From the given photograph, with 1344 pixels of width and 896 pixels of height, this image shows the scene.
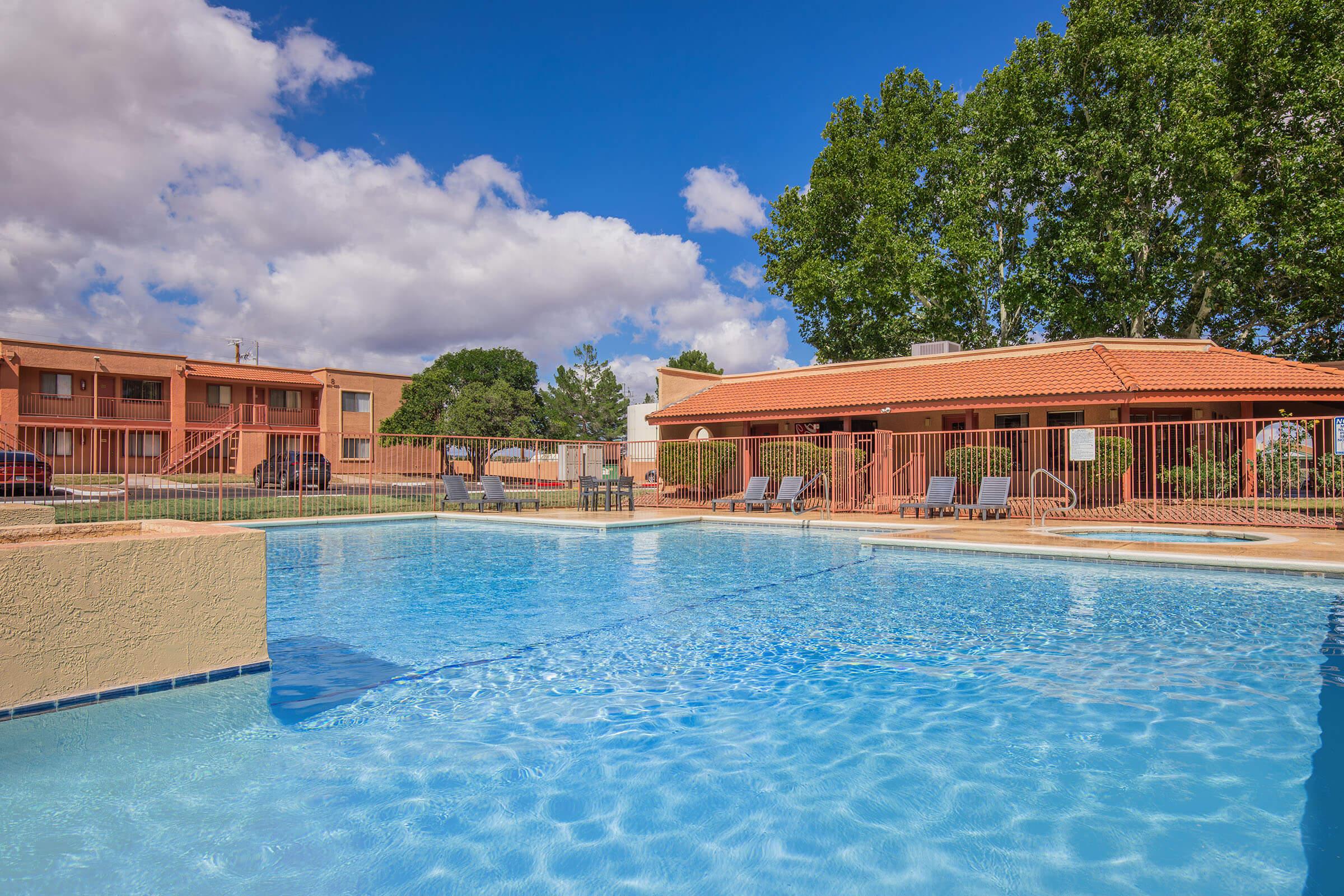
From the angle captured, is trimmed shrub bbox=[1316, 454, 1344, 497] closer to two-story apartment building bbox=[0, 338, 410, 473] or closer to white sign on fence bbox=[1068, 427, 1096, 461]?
white sign on fence bbox=[1068, 427, 1096, 461]

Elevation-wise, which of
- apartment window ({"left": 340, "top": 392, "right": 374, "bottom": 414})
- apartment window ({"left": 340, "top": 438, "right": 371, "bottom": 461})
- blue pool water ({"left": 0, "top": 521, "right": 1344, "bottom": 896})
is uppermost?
apartment window ({"left": 340, "top": 392, "right": 374, "bottom": 414})

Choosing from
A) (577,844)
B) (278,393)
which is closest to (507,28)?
(577,844)

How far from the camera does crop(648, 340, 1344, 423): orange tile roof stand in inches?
709

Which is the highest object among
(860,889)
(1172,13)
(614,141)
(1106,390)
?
(1172,13)

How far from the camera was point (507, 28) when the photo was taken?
18797 mm

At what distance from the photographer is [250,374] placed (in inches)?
1521

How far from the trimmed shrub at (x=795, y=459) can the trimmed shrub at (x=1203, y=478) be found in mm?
6852

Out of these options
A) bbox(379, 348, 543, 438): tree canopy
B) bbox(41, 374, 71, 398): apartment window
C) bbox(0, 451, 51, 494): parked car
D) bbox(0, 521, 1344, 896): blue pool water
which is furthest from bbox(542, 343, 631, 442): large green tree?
bbox(0, 521, 1344, 896): blue pool water

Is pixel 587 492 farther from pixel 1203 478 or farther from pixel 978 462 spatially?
pixel 1203 478

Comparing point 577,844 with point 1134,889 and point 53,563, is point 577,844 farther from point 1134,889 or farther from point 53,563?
point 53,563

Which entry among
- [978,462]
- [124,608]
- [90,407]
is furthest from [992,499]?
[90,407]

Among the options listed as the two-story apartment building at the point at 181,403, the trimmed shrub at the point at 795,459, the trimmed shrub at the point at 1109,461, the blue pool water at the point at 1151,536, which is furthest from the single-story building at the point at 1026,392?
the two-story apartment building at the point at 181,403

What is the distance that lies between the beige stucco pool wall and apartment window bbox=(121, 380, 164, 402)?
3816 cm

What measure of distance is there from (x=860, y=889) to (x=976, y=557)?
9.17 m
